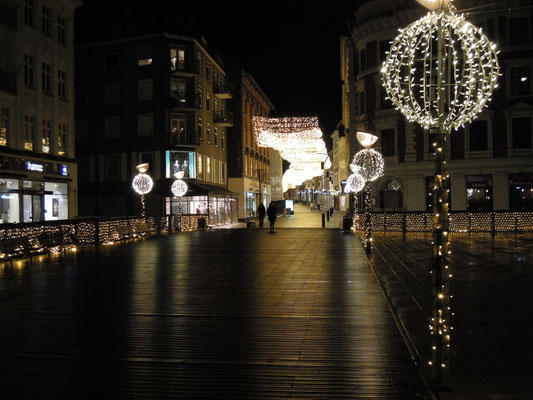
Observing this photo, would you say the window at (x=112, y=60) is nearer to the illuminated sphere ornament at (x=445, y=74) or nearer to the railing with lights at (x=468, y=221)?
the railing with lights at (x=468, y=221)

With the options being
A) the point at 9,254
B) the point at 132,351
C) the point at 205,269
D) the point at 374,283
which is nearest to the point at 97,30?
the point at 9,254

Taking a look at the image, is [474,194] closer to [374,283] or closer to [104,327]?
→ [374,283]

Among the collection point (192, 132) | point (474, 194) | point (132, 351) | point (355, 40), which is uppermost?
point (355, 40)

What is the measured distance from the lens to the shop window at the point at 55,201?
2906 centimetres

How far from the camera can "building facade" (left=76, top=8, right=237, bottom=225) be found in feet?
129

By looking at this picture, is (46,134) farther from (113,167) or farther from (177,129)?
(177,129)

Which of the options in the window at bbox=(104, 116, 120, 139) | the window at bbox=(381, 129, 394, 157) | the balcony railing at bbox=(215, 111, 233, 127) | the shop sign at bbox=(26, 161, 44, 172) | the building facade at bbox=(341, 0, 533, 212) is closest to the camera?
the shop sign at bbox=(26, 161, 44, 172)

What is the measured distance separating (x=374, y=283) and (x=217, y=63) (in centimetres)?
3916

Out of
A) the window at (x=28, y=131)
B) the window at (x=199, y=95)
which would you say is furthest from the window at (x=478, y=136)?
the window at (x=28, y=131)

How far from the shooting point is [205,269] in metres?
13.9

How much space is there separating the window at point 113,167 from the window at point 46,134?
1113cm

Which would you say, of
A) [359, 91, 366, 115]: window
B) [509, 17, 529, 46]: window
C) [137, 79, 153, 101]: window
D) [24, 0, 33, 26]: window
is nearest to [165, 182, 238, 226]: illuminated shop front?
[137, 79, 153, 101]: window

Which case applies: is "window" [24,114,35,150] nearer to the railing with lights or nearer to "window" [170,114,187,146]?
"window" [170,114,187,146]

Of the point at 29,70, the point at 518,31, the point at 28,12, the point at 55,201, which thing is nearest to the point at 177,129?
the point at 55,201
